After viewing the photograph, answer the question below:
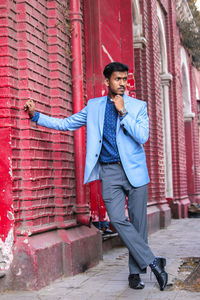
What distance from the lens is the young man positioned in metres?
4.60

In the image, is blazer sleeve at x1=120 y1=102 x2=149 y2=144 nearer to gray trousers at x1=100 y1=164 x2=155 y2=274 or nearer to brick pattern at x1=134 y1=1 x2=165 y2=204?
gray trousers at x1=100 y1=164 x2=155 y2=274

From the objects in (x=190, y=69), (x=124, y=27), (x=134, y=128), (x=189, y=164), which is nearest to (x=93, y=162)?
(x=134, y=128)

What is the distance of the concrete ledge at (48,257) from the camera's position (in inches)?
190

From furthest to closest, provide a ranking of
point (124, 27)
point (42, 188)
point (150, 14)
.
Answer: point (150, 14) → point (124, 27) → point (42, 188)

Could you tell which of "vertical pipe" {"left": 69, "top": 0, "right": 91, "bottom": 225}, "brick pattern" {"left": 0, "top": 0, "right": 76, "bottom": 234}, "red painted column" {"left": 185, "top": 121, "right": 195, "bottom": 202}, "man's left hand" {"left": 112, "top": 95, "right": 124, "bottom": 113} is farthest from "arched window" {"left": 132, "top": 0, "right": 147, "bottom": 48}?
"red painted column" {"left": 185, "top": 121, "right": 195, "bottom": 202}

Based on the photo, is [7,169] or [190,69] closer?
[7,169]

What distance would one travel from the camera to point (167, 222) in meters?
12.2

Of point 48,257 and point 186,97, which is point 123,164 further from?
point 186,97

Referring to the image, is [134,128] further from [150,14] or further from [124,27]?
[150,14]

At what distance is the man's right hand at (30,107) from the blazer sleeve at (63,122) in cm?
9

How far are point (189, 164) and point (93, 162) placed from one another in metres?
14.4

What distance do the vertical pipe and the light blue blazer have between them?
1.24 metres

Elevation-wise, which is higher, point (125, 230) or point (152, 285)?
point (125, 230)

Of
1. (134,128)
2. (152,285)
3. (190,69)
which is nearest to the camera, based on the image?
(134,128)
